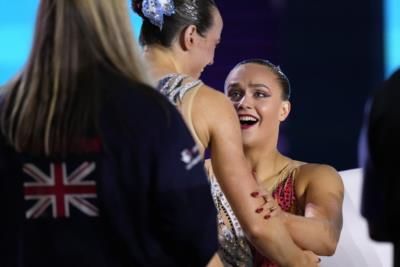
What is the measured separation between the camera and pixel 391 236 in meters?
1.31

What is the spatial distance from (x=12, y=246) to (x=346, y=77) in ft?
7.90

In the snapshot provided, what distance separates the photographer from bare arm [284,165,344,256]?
7.02 ft

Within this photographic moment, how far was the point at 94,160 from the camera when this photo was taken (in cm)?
131

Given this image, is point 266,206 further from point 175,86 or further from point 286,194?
point 286,194

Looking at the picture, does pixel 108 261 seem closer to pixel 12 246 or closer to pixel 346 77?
pixel 12 246

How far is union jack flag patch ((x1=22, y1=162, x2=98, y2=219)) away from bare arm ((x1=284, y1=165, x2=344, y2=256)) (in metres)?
0.86

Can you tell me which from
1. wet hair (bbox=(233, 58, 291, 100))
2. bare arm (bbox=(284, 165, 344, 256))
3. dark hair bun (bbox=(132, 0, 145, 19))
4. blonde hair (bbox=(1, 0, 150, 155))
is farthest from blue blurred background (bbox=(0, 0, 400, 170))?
blonde hair (bbox=(1, 0, 150, 155))

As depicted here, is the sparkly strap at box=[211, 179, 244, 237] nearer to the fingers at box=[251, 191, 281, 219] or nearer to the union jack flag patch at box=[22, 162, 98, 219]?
the fingers at box=[251, 191, 281, 219]

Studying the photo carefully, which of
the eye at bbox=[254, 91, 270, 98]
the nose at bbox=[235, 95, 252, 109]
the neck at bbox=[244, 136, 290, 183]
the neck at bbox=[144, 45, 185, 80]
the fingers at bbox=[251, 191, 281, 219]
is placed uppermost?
the neck at bbox=[144, 45, 185, 80]

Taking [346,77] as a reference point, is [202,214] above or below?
above

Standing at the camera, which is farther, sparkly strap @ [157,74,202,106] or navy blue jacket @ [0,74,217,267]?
sparkly strap @ [157,74,202,106]

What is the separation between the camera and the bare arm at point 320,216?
2.14 metres

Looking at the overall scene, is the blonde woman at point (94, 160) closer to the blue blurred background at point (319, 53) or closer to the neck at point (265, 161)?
the neck at point (265, 161)

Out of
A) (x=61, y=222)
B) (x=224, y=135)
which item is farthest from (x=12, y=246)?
(x=224, y=135)
